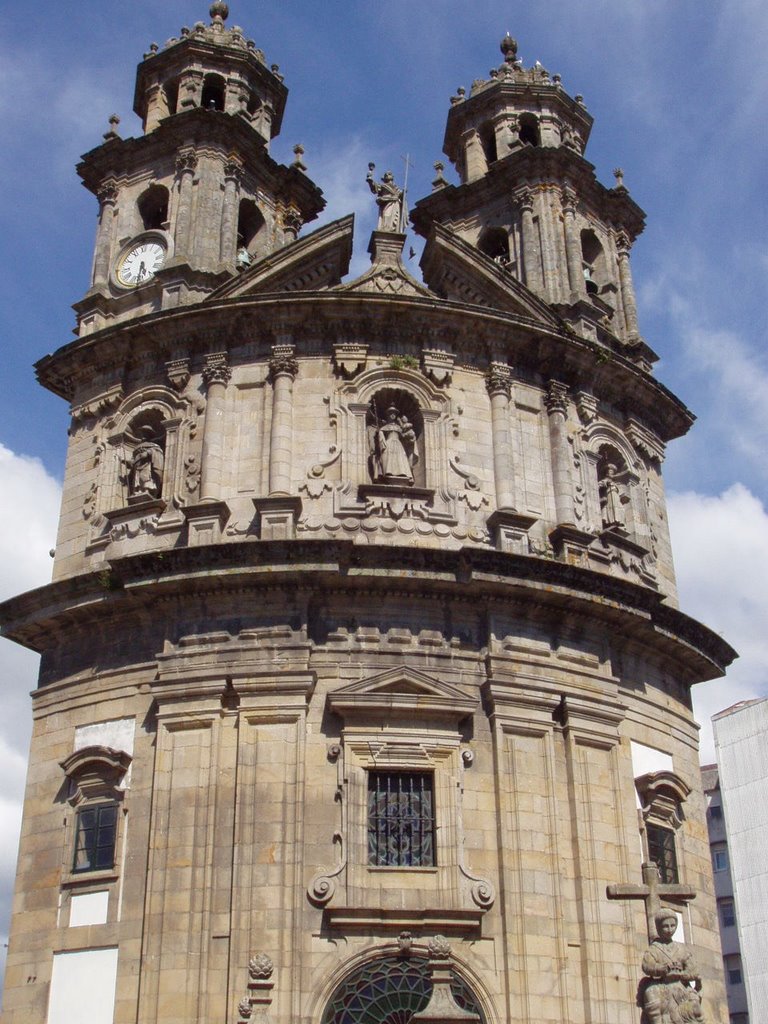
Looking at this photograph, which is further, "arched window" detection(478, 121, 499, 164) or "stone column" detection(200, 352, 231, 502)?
"arched window" detection(478, 121, 499, 164)

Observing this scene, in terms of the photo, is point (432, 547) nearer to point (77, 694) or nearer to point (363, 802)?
point (363, 802)

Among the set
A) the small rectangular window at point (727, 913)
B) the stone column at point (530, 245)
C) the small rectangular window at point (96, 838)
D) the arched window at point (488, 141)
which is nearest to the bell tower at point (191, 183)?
the arched window at point (488, 141)

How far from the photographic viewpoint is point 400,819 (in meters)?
18.5

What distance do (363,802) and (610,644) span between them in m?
5.13

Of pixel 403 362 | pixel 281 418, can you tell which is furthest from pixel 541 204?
pixel 281 418

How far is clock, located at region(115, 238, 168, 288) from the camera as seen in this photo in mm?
25109

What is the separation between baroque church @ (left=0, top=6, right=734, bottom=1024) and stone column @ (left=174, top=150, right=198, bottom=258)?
0.19 feet

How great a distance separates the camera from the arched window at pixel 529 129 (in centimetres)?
2905

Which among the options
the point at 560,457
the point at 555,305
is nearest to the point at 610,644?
the point at 560,457

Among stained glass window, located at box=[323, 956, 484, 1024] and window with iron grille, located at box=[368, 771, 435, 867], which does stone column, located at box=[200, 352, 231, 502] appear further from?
stained glass window, located at box=[323, 956, 484, 1024]

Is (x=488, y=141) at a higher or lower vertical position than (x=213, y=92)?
lower

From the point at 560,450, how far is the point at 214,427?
232 inches

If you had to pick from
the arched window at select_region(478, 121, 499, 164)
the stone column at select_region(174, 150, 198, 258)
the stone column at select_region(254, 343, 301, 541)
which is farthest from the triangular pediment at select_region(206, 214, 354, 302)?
the arched window at select_region(478, 121, 499, 164)

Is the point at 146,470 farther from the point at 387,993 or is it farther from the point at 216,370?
the point at 387,993
